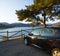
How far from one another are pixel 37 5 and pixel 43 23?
309cm

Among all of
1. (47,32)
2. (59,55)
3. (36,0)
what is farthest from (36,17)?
(59,55)

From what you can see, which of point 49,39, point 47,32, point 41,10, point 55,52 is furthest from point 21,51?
point 41,10

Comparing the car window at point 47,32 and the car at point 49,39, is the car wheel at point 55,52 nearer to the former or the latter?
the car at point 49,39

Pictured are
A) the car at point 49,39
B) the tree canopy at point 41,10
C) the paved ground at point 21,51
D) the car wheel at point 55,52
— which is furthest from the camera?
A: the tree canopy at point 41,10

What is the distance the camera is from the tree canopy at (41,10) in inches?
762

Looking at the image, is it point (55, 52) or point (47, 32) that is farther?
point (47, 32)

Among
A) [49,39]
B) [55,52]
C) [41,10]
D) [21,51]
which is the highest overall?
[41,10]

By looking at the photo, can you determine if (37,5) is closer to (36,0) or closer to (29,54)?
(36,0)

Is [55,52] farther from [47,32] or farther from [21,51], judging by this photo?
[21,51]

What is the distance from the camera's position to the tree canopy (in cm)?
1934

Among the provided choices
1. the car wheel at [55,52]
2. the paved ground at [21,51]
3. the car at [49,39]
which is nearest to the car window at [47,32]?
the car at [49,39]

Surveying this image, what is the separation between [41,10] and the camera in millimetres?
21000

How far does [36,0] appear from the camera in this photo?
21641mm

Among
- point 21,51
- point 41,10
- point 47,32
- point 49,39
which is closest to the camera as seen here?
point 49,39
